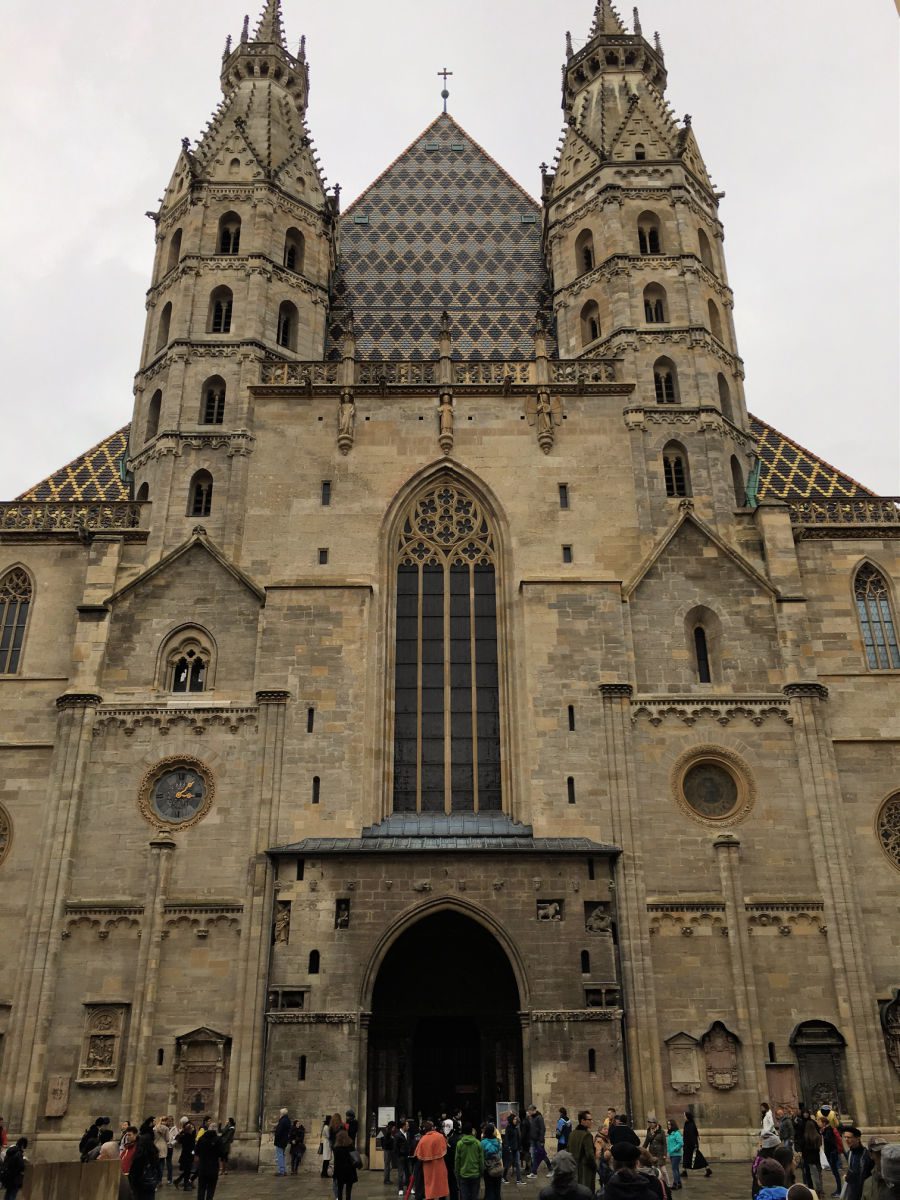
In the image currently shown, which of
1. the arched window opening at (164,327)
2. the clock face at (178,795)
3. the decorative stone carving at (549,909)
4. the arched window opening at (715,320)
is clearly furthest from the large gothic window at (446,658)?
the arched window opening at (164,327)

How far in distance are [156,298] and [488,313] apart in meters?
9.24

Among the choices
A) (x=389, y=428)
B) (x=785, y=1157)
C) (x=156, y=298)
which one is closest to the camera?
(x=785, y=1157)

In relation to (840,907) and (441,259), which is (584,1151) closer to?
(840,907)

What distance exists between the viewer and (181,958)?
20.5m

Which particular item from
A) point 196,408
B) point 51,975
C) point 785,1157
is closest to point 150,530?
point 196,408

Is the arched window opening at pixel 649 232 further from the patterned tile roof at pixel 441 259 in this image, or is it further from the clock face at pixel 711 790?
the clock face at pixel 711 790

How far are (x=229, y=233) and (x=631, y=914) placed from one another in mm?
20808

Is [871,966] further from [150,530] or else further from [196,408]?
[196,408]

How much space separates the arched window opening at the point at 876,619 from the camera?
23.7 meters

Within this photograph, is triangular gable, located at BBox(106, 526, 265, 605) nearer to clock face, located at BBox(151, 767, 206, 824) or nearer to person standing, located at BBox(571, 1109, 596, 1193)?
clock face, located at BBox(151, 767, 206, 824)

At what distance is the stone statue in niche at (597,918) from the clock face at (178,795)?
26.3ft

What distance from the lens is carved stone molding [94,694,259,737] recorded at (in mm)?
22484

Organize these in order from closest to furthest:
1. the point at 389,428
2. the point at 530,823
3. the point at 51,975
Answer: the point at 51,975 < the point at 530,823 < the point at 389,428

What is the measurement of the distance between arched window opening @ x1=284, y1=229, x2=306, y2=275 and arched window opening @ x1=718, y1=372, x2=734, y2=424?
38.9 ft
